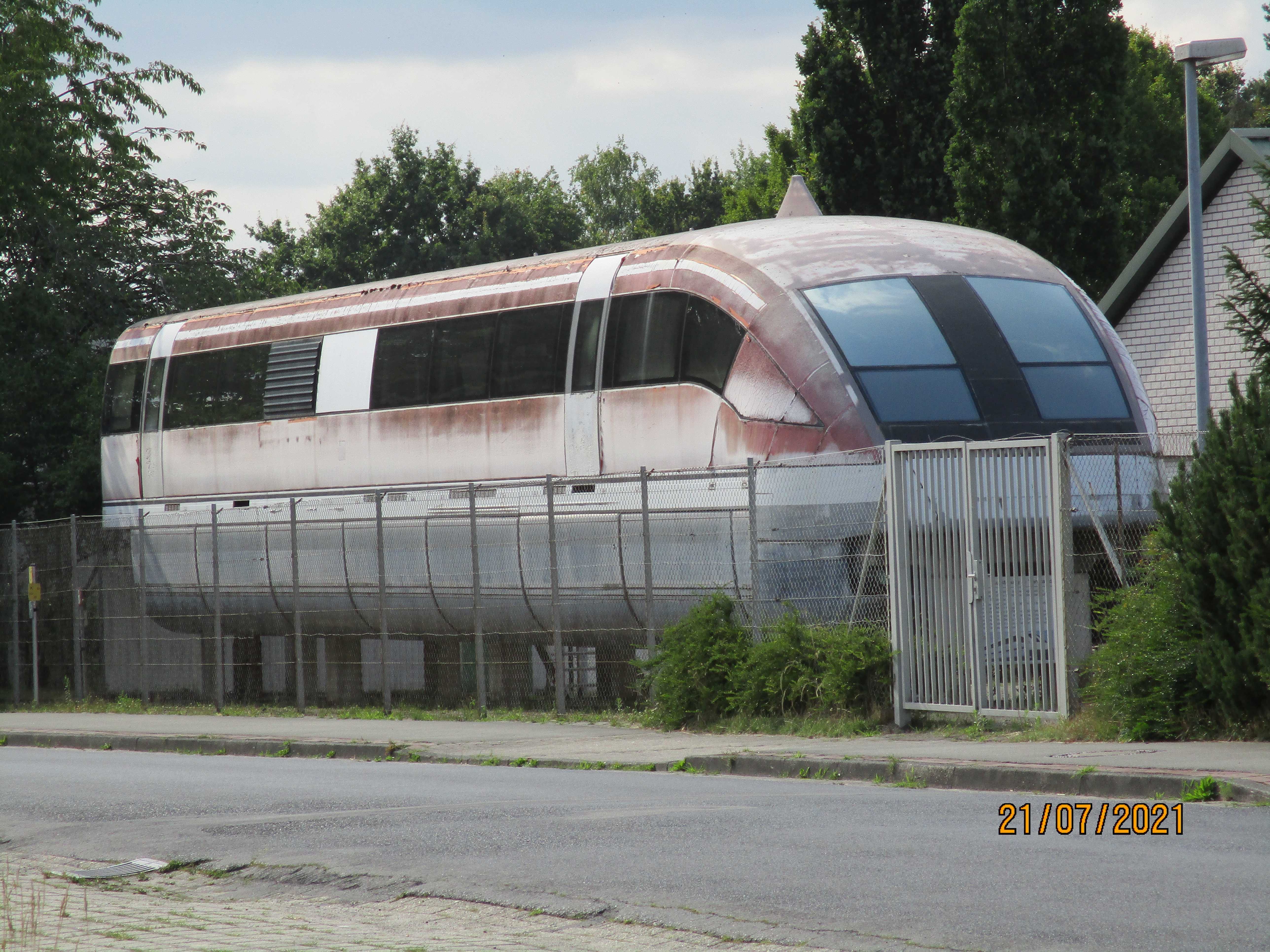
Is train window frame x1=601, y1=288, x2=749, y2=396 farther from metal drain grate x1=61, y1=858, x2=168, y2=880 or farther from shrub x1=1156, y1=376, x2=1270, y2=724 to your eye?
metal drain grate x1=61, y1=858, x2=168, y2=880

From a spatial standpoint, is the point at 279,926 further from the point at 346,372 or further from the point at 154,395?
the point at 154,395

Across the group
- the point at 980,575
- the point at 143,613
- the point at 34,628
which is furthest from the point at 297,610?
the point at 980,575

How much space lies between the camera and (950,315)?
1617cm

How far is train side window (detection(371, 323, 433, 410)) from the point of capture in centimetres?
2003

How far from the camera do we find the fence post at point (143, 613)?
22.2m

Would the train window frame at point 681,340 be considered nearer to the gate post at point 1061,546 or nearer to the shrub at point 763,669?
the shrub at point 763,669

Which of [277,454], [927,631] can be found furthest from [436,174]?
[927,631]

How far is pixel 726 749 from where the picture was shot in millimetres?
13141

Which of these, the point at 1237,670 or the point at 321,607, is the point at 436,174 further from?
the point at 1237,670

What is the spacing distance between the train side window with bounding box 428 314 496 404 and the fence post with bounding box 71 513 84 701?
21.1 feet

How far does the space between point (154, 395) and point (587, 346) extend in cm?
904

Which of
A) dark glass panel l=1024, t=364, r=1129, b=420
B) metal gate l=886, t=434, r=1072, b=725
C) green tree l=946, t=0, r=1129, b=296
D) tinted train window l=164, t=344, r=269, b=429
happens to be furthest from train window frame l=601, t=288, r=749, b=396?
green tree l=946, t=0, r=1129, b=296

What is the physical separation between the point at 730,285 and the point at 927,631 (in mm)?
4449
